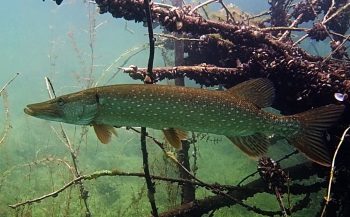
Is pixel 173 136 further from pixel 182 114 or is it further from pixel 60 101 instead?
pixel 60 101

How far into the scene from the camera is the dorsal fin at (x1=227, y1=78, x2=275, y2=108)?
334cm

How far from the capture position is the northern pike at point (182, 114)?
3.08m

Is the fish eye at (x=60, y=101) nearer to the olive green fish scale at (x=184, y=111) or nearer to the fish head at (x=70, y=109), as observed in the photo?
the fish head at (x=70, y=109)

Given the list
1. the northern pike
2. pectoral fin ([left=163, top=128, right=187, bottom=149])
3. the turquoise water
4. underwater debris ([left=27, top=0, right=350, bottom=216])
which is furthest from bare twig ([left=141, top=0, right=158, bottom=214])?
the turquoise water

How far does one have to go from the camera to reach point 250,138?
3357mm

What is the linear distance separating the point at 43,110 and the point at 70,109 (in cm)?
23

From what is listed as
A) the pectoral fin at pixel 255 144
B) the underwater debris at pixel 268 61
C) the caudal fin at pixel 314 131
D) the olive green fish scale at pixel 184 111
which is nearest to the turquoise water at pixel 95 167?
the underwater debris at pixel 268 61

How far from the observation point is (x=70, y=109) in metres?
3.15

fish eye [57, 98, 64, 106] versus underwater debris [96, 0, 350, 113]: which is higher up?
underwater debris [96, 0, 350, 113]

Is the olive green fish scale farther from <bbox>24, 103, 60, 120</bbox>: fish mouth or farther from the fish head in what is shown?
<bbox>24, 103, 60, 120</bbox>: fish mouth

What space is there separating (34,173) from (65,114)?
35.2 feet

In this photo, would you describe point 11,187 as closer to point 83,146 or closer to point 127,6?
point 83,146

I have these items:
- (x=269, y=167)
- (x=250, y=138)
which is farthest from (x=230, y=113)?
(x=269, y=167)

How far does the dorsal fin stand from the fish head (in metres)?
1.33
